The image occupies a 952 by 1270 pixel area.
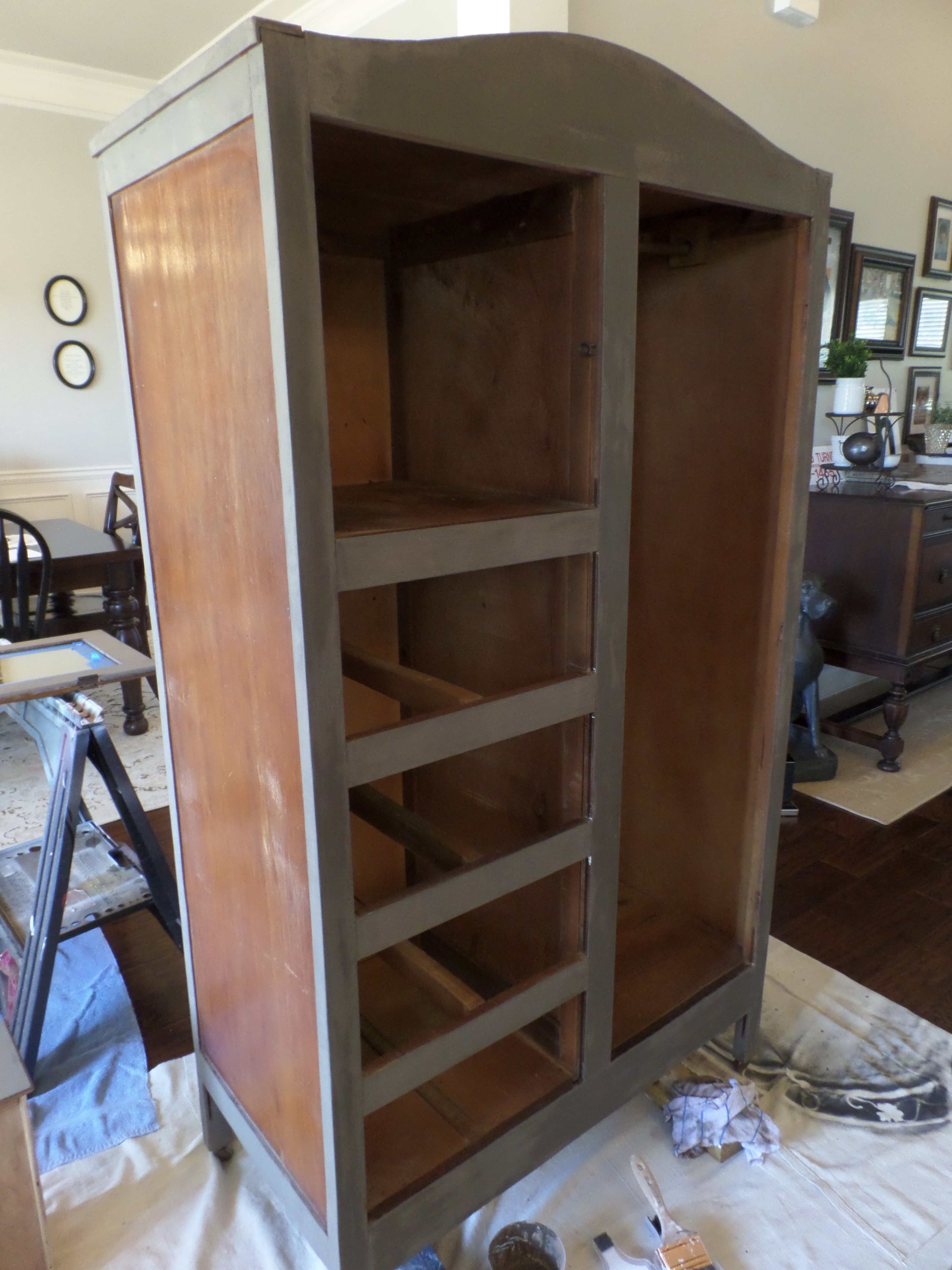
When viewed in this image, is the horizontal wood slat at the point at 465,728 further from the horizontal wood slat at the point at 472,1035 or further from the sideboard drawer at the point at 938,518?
the sideboard drawer at the point at 938,518

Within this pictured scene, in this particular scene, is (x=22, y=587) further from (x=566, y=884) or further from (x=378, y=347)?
(x=566, y=884)

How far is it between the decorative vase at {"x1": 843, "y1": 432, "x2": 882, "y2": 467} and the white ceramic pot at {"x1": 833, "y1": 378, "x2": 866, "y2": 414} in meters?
0.09

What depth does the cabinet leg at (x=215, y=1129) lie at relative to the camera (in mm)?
1381

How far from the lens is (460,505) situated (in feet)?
3.75

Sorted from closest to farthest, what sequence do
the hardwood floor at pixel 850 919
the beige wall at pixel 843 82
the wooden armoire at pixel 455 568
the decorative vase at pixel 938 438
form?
the wooden armoire at pixel 455 568 < the hardwood floor at pixel 850 919 < the beige wall at pixel 843 82 < the decorative vase at pixel 938 438

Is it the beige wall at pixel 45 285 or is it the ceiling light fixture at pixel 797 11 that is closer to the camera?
the ceiling light fixture at pixel 797 11

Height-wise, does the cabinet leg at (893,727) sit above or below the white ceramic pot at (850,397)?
below

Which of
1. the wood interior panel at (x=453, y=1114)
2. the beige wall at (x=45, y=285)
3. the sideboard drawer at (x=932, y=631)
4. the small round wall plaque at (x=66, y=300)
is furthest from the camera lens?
the small round wall plaque at (x=66, y=300)

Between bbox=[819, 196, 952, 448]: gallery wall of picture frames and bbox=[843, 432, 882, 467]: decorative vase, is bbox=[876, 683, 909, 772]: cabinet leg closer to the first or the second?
bbox=[843, 432, 882, 467]: decorative vase

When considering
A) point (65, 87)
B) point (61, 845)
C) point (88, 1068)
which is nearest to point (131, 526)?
point (65, 87)

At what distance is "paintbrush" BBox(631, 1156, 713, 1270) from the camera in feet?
3.86

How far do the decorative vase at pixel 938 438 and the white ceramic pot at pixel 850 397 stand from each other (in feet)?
2.18

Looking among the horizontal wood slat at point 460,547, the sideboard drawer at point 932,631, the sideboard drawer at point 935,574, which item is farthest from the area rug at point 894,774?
the horizontal wood slat at point 460,547

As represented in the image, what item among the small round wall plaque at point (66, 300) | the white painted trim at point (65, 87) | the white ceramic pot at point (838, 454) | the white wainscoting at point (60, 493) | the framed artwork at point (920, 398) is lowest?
the white wainscoting at point (60, 493)
